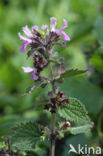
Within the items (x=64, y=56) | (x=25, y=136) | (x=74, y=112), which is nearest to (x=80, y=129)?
(x=74, y=112)

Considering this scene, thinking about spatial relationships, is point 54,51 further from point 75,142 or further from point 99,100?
point 99,100

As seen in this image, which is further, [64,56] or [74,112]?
[64,56]

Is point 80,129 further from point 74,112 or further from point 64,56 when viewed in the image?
point 64,56

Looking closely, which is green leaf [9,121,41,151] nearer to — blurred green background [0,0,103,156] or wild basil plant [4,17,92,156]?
wild basil plant [4,17,92,156]

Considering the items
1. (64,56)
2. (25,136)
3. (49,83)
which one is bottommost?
(25,136)

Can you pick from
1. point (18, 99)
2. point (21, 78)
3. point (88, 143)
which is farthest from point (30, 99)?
point (88, 143)
